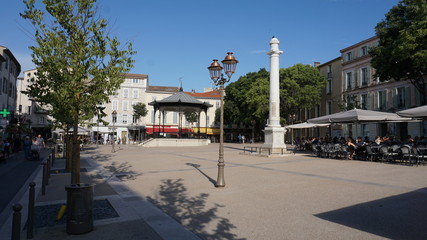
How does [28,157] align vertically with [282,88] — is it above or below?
below

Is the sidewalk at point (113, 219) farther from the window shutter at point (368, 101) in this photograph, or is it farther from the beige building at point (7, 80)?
the window shutter at point (368, 101)

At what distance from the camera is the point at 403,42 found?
20.8m

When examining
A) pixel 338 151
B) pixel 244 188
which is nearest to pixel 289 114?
pixel 338 151

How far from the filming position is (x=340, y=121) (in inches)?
609

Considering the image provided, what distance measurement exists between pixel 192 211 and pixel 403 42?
71.4ft

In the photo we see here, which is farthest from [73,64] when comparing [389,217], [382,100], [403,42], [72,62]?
[382,100]

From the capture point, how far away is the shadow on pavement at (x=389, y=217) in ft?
13.9

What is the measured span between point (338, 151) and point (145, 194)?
39.3 feet

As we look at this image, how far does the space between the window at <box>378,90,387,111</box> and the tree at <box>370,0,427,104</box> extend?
7.83 metres

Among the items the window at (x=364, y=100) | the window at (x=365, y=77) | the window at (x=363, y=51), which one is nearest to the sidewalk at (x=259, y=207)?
the window at (x=364, y=100)

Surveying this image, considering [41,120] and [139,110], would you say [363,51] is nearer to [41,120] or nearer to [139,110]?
[139,110]

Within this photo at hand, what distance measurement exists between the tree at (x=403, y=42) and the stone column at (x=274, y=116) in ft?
30.3

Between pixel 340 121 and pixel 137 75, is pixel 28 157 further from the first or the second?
pixel 137 75

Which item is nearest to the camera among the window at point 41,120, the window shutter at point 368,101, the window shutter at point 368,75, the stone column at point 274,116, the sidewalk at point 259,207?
the sidewalk at point 259,207
